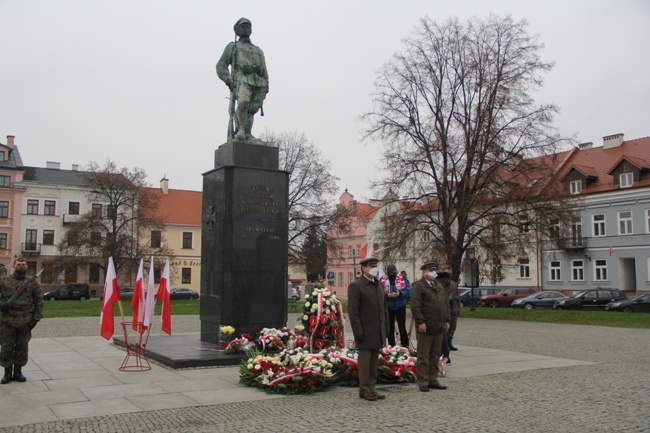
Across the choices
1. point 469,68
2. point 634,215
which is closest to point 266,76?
point 469,68

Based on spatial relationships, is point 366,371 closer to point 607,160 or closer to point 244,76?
point 244,76

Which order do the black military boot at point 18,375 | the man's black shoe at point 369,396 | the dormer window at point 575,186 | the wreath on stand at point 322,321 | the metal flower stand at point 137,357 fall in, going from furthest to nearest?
the dormer window at point 575,186
the wreath on stand at point 322,321
the metal flower stand at point 137,357
the black military boot at point 18,375
the man's black shoe at point 369,396

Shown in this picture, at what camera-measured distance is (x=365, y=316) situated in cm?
809

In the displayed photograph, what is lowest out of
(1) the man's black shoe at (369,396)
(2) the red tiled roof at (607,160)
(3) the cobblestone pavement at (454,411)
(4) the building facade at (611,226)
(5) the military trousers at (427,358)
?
(3) the cobblestone pavement at (454,411)

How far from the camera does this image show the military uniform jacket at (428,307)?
8.85 m

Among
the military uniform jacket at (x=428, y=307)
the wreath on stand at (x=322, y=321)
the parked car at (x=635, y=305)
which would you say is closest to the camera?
the military uniform jacket at (x=428, y=307)

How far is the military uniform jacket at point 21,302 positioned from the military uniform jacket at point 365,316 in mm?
4712

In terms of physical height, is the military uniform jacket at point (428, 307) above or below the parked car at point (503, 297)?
above

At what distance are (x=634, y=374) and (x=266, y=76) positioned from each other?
9160mm

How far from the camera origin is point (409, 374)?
9.37m

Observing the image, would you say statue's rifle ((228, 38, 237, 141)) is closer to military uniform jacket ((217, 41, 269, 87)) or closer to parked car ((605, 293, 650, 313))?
military uniform jacket ((217, 41, 269, 87))

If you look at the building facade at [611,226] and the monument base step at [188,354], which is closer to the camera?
the monument base step at [188,354]

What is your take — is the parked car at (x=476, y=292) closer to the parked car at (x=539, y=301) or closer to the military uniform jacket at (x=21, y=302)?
the parked car at (x=539, y=301)

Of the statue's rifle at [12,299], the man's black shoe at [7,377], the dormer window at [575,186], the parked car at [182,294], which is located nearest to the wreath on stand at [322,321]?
the statue's rifle at [12,299]
